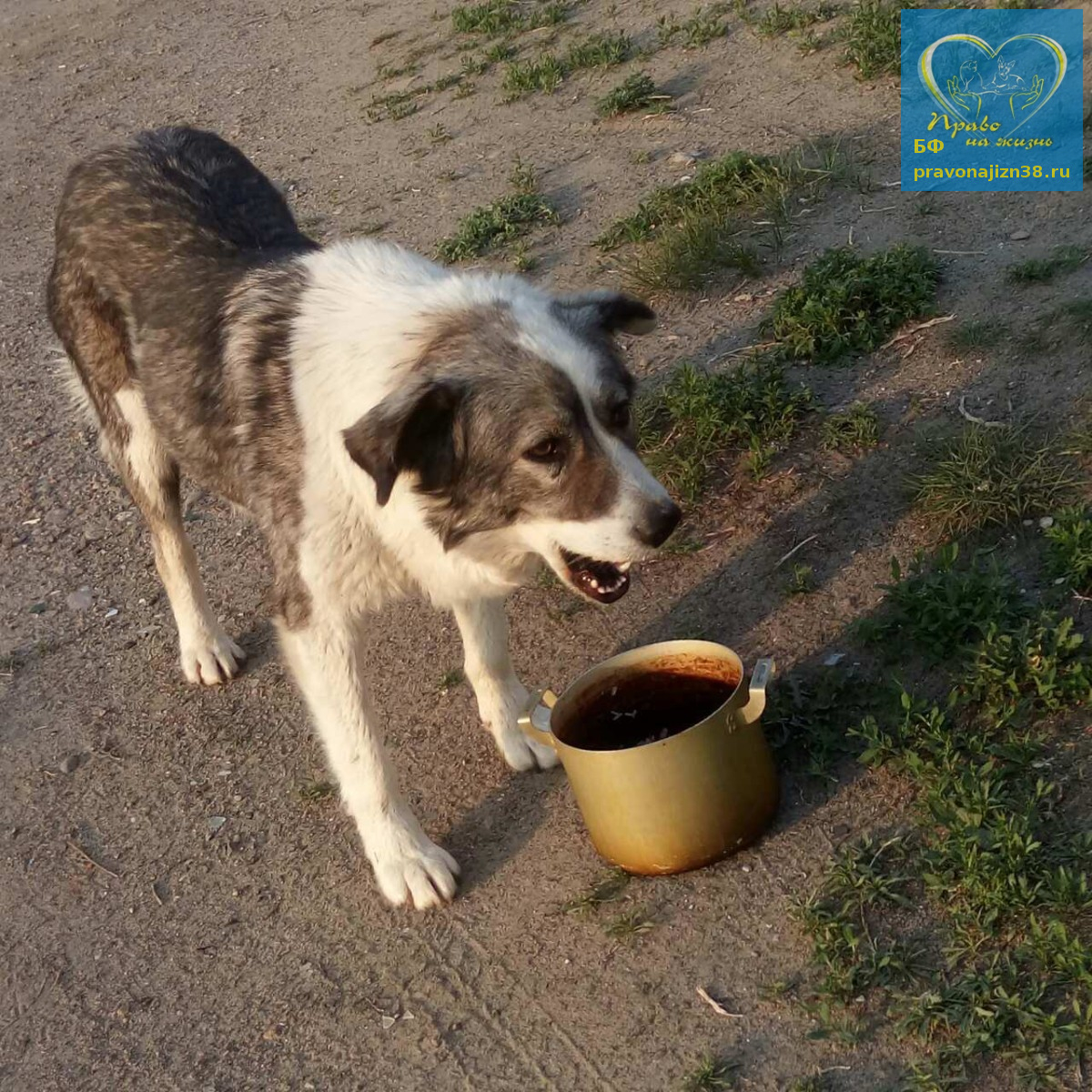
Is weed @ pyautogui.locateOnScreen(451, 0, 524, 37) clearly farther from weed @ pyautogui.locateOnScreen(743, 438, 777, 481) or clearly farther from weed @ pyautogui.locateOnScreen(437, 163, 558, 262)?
weed @ pyautogui.locateOnScreen(743, 438, 777, 481)

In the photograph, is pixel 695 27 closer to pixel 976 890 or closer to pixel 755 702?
pixel 755 702

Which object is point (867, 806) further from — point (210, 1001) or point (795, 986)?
point (210, 1001)

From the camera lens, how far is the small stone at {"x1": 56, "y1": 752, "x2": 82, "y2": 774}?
177 inches

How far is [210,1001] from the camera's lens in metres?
3.58

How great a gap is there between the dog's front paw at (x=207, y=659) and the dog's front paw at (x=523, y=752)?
121 centimetres

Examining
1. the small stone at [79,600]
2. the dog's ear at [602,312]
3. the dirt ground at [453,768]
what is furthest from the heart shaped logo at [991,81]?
the small stone at [79,600]

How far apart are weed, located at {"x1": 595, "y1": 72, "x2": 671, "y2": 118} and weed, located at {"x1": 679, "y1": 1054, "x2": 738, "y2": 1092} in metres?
5.95

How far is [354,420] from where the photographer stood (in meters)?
3.48

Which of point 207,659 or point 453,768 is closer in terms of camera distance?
point 453,768

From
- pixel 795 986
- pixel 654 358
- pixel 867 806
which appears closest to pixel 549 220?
Answer: pixel 654 358

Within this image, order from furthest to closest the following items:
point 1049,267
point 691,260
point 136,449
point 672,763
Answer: point 691,260 < point 1049,267 < point 136,449 < point 672,763

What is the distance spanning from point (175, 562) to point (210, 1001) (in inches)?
69.5

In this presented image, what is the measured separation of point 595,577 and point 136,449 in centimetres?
205

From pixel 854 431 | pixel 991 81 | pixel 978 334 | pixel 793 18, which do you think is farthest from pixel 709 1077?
pixel 793 18
